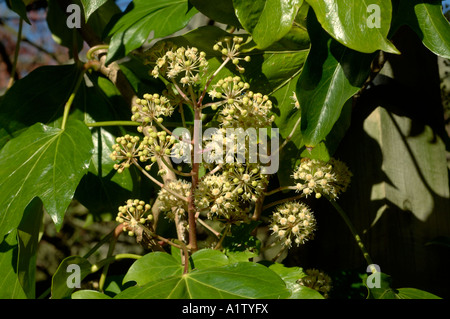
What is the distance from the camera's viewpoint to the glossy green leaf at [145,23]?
0.84m

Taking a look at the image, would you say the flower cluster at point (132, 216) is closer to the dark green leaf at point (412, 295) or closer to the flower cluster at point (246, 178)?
the flower cluster at point (246, 178)

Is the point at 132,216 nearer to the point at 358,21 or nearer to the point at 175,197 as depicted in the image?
the point at 175,197

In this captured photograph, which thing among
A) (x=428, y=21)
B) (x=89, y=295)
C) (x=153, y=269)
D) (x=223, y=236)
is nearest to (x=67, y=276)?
(x=89, y=295)

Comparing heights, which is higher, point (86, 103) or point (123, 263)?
point (86, 103)

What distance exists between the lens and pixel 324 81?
0.75 metres

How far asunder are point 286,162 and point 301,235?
159 millimetres

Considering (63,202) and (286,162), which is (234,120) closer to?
(286,162)

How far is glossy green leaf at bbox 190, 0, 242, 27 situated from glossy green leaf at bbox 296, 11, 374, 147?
0.63ft

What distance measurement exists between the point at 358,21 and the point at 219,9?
1.05ft

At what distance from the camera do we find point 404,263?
103cm

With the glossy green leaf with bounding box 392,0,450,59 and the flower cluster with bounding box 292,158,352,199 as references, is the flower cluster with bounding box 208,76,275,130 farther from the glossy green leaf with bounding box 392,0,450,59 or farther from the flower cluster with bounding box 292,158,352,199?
the glossy green leaf with bounding box 392,0,450,59

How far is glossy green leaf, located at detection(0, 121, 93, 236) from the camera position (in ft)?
2.57

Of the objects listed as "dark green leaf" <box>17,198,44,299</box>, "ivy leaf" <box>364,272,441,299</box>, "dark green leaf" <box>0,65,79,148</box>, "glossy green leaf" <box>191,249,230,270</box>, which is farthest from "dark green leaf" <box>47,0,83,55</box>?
"ivy leaf" <box>364,272,441,299</box>

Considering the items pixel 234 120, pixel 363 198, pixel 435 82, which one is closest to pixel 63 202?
pixel 234 120
